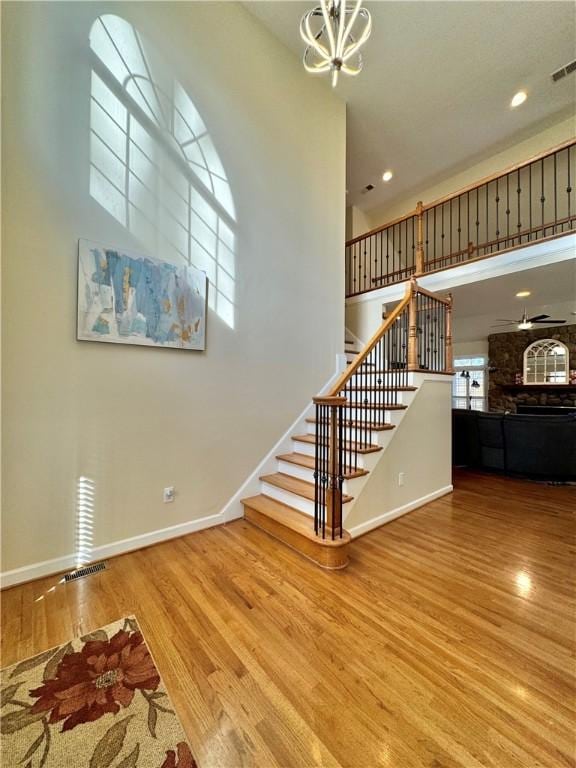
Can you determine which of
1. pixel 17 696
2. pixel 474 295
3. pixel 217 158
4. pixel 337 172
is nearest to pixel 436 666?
pixel 17 696

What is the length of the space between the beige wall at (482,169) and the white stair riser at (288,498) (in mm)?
5791

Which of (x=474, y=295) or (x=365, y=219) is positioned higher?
(x=365, y=219)

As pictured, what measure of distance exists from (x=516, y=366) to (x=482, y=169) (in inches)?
179

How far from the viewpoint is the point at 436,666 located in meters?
1.47

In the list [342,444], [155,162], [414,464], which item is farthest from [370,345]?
[155,162]

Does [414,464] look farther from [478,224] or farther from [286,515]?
[478,224]

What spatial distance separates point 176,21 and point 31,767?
192 inches

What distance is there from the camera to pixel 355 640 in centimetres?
162

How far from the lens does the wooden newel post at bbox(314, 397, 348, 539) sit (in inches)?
91.3

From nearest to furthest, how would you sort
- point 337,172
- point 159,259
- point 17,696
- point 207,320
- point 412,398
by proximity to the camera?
point 17,696 → point 159,259 → point 207,320 → point 412,398 → point 337,172

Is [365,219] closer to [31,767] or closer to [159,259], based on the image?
[159,259]

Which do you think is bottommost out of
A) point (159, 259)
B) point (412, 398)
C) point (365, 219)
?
point (412, 398)

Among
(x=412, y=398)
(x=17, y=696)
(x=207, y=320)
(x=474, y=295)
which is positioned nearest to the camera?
(x=17, y=696)

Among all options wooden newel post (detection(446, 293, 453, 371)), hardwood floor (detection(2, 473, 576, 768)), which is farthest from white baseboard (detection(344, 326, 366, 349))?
hardwood floor (detection(2, 473, 576, 768))
